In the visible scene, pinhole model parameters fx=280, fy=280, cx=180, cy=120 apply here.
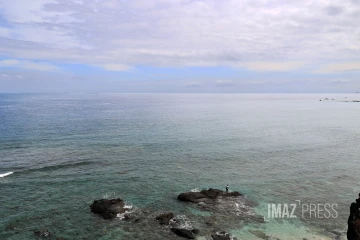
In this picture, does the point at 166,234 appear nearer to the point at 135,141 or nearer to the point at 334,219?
the point at 334,219

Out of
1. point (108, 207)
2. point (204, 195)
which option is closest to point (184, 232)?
point (204, 195)

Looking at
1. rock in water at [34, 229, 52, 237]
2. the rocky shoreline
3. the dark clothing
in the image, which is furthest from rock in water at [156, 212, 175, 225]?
the dark clothing

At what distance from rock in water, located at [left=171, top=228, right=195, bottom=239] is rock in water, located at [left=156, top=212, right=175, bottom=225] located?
2.34 m

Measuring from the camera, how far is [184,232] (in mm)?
35781

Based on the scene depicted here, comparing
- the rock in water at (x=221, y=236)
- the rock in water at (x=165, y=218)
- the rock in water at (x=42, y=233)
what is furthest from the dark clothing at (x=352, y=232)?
the rock in water at (x=42, y=233)

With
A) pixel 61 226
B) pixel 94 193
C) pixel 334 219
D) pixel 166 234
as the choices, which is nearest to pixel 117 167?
pixel 94 193

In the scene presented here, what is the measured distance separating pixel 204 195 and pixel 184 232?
11885 mm

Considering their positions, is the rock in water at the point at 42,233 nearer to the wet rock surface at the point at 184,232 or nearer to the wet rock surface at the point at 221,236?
the wet rock surface at the point at 184,232

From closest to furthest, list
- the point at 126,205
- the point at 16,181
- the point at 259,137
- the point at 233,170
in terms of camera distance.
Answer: the point at 126,205 < the point at 16,181 < the point at 233,170 < the point at 259,137

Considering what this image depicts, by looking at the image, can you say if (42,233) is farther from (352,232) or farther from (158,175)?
(352,232)

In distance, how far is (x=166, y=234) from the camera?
3612 cm

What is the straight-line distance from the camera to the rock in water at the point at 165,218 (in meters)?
38.7

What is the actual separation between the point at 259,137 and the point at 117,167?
55717 millimetres

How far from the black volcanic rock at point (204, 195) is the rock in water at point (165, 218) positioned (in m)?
5.74
